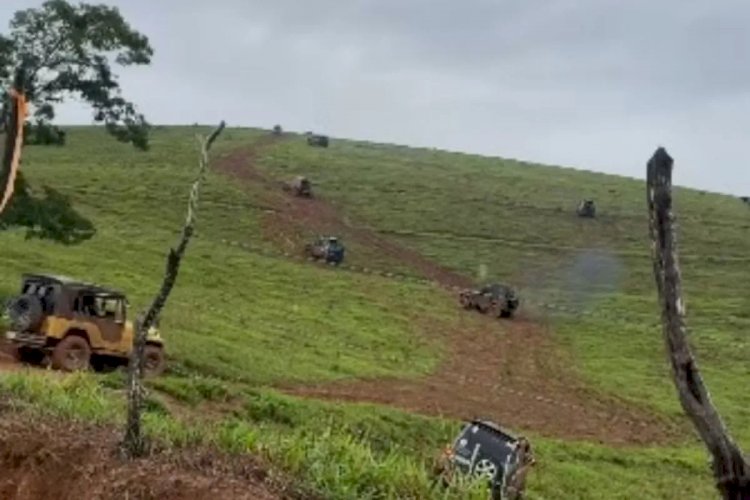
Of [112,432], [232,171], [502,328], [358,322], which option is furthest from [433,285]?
[112,432]

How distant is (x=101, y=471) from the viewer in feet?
30.5

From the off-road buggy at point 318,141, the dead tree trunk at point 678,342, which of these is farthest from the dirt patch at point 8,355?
the off-road buggy at point 318,141

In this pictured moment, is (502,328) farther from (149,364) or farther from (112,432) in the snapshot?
(112,432)

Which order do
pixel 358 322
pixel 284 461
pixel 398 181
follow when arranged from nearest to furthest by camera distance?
1. pixel 284 461
2. pixel 358 322
3. pixel 398 181

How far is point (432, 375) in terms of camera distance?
1483 inches

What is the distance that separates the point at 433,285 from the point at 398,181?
34.6 metres

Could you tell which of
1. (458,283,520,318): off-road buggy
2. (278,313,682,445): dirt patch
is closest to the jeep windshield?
(278,313,682,445): dirt patch

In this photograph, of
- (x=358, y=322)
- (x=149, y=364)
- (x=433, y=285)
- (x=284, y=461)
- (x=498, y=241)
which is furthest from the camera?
(x=498, y=241)

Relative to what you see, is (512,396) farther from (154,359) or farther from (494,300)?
(494,300)

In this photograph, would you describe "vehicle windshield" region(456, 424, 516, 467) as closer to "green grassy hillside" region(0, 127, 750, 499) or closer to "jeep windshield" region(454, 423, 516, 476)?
"jeep windshield" region(454, 423, 516, 476)

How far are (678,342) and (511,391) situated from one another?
1251 inches

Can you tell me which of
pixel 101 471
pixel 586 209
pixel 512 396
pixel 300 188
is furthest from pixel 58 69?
pixel 586 209

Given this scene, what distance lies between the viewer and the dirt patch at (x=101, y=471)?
8562 mm

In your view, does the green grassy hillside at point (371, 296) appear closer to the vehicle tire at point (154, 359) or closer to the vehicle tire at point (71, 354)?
the vehicle tire at point (154, 359)
